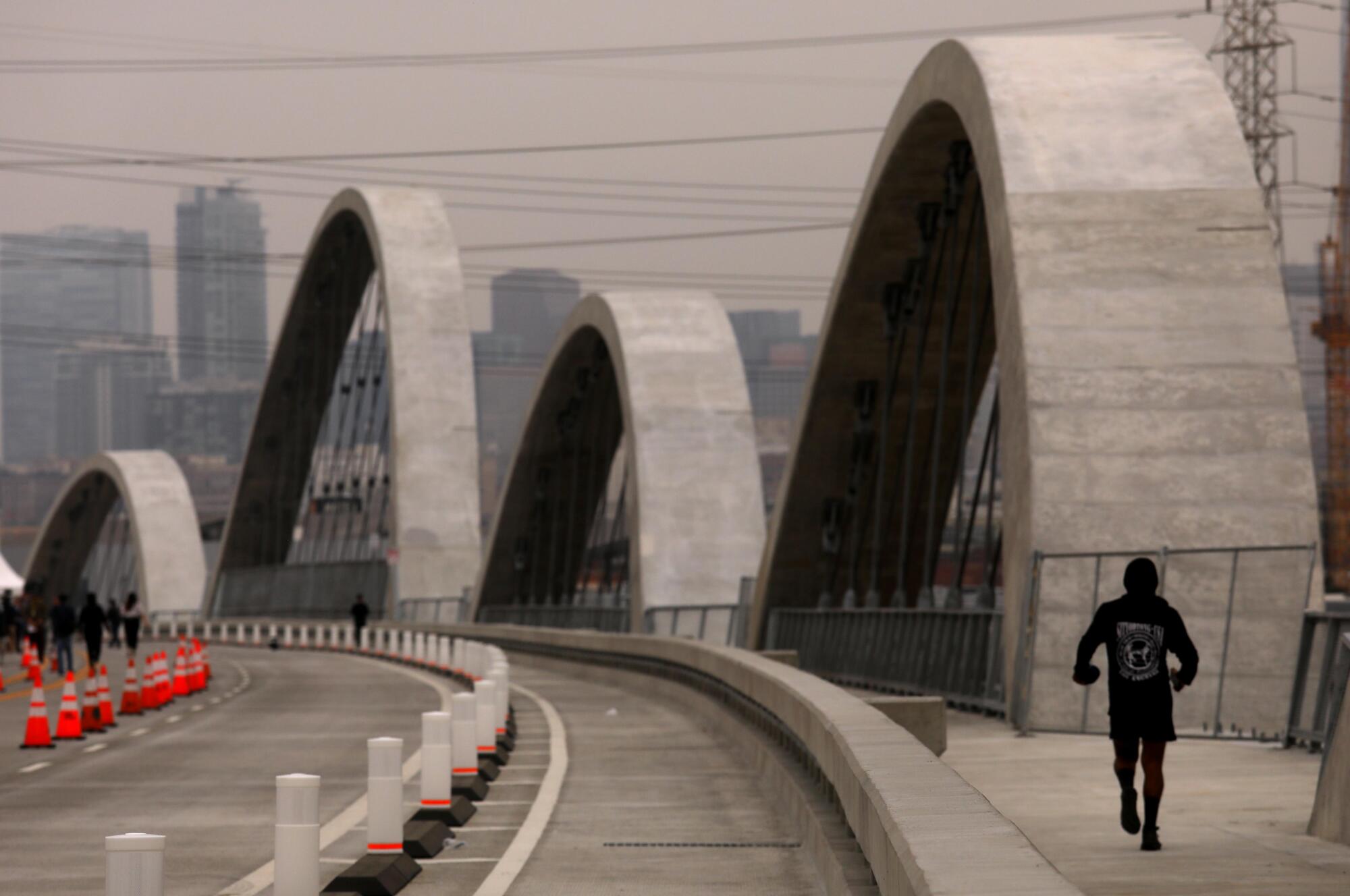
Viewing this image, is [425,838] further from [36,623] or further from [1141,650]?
[36,623]

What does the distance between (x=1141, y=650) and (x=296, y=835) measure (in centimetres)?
467

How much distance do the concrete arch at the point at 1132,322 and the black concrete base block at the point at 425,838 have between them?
29.1 feet

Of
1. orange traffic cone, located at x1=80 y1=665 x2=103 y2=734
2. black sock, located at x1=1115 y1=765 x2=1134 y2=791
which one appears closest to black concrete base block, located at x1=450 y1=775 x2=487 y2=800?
black sock, located at x1=1115 y1=765 x2=1134 y2=791

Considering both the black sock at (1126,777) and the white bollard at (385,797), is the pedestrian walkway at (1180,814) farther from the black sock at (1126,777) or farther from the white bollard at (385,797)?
the white bollard at (385,797)

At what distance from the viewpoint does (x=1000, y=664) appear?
23.8 meters

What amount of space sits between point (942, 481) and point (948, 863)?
33.6 metres

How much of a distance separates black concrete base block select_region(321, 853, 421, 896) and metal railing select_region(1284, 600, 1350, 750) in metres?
6.95

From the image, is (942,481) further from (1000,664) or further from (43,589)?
(43,589)

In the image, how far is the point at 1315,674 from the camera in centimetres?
1706

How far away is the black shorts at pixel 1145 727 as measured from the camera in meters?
12.0

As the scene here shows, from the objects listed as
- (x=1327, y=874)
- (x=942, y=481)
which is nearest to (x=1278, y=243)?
(x=942, y=481)

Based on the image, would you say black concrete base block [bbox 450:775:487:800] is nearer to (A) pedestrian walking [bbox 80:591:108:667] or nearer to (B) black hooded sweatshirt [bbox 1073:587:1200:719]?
(B) black hooded sweatshirt [bbox 1073:587:1200:719]

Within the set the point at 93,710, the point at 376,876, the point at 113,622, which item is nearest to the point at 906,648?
the point at 93,710

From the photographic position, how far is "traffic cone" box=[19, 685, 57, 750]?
2242cm
